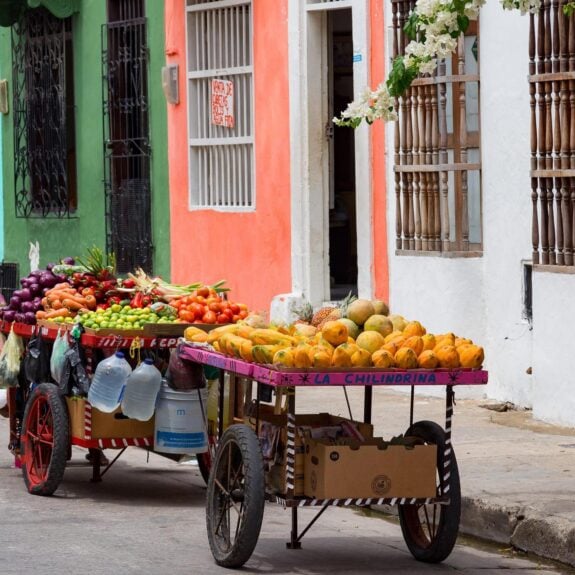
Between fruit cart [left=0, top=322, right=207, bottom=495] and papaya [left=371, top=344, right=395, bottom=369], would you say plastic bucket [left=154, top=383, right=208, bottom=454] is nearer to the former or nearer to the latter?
fruit cart [left=0, top=322, right=207, bottom=495]

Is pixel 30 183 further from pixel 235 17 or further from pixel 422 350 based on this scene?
pixel 422 350

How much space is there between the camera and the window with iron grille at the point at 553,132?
11523 millimetres

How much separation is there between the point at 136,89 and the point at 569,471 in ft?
30.9

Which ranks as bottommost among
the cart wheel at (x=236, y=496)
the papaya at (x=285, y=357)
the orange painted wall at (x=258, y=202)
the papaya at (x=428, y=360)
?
the cart wheel at (x=236, y=496)

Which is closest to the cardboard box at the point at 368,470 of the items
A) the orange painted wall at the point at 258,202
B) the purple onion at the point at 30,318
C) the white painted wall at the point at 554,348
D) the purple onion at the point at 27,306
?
the purple onion at the point at 30,318

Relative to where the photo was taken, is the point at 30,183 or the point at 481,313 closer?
the point at 481,313

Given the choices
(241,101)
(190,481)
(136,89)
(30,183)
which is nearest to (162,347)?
(190,481)

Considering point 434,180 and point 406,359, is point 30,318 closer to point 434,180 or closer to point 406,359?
point 406,359

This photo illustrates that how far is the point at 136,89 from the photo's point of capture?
1805 cm

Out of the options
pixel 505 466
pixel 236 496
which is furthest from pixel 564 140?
pixel 236 496

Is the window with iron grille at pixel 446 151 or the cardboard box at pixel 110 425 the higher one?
the window with iron grille at pixel 446 151

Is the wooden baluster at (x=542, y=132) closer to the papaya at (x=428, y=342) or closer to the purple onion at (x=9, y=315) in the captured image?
the purple onion at (x=9, y=315)

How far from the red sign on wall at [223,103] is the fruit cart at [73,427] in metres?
6.70

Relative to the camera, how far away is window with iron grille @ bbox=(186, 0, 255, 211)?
1628cm
